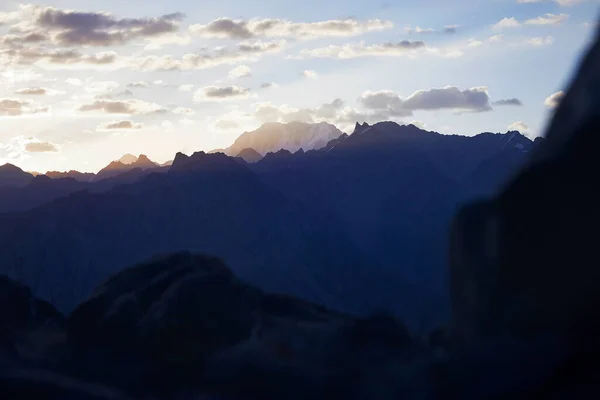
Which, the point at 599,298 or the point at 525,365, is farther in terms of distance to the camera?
the point at 525,365

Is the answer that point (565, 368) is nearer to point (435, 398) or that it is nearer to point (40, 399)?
point (435, 398)

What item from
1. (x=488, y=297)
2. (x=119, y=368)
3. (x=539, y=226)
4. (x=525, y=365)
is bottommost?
(x=119, y=368)

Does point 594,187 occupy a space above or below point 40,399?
above

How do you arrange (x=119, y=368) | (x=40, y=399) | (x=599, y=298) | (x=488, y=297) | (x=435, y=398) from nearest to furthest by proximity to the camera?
(x=599, y=298) → (x=488, y=297) → (x=435, y=398) → (x=40, y=399) → (x=119, y=368)

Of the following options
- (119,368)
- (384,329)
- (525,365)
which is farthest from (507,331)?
(119,368)

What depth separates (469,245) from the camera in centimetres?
3203

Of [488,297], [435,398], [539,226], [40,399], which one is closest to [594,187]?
[539,226]

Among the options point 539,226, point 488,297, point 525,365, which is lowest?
point 525,365

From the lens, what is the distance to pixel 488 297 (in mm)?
30625

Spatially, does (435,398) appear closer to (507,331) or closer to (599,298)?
(507,331)

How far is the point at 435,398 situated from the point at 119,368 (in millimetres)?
29654

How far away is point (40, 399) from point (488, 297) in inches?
1125

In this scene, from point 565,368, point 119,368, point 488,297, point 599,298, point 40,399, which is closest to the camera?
point 599,298

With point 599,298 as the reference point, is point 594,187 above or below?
above
